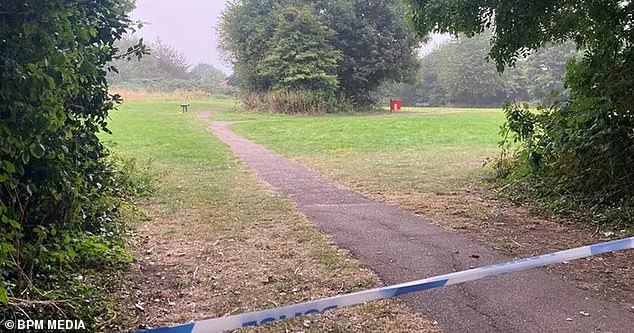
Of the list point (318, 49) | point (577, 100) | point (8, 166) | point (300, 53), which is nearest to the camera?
point (8, 166)

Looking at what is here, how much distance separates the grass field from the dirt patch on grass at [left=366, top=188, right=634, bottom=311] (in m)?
1.56

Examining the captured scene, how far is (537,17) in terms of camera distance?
6949 mm

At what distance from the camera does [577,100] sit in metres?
7.57

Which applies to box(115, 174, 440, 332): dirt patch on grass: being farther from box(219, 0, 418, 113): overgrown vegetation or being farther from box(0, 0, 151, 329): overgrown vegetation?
box(219, 0, 418, 113): overgrown vegetation

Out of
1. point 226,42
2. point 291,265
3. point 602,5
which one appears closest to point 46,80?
point 291,265

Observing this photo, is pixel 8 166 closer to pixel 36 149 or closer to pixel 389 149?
pixel 36 149

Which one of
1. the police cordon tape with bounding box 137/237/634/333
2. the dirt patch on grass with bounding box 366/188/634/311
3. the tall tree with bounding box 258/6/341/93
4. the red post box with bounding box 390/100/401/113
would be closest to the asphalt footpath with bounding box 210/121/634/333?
the dirt patch on grass with bounding box 366/188/634/311

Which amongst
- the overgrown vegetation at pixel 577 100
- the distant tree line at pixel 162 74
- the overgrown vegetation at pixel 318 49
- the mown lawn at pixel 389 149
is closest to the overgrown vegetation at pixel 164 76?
the distant tree line at pixel 162 74

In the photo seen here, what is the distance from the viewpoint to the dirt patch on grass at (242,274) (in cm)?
356

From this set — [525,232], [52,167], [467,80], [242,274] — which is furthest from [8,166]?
[467,80]

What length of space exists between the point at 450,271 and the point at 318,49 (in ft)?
94.5

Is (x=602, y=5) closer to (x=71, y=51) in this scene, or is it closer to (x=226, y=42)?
(x=71, y=51)

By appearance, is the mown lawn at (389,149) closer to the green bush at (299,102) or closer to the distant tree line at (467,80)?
the green bush at (299,102)

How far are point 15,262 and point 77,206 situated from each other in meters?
0.96
